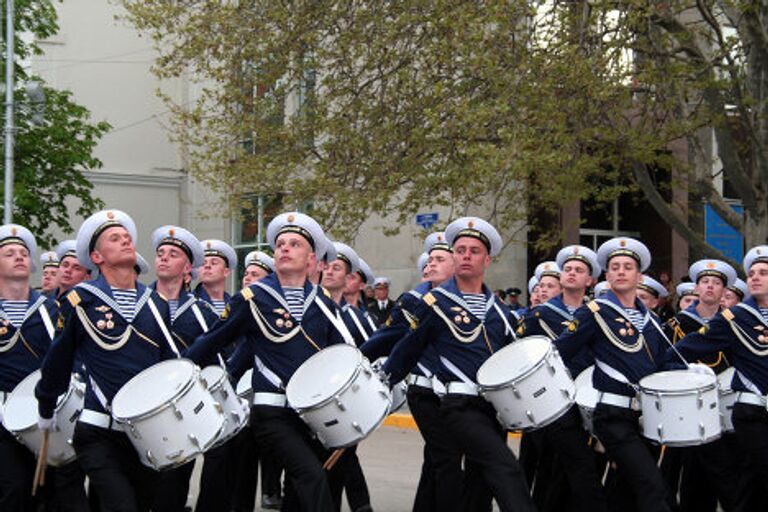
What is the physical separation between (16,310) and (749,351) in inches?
185

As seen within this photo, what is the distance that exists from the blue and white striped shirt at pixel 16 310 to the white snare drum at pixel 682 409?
3.94 m

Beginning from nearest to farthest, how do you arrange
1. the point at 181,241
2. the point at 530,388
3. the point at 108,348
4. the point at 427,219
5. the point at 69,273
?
the point at 108,348 < the point at 530,388 < the point at 181,241 < the point at 69,273 < the point at 427,219

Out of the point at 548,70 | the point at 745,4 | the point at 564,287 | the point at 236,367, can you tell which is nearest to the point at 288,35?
the point at 548,70

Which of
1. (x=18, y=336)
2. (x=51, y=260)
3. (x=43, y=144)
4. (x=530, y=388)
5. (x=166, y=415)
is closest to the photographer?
(x=166, y=415)

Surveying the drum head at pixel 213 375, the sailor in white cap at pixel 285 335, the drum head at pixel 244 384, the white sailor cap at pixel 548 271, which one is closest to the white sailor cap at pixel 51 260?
the drum head at pixel 244 384

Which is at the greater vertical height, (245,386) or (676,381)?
(676,381)

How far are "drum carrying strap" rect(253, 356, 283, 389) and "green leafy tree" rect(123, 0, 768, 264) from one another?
7952mm

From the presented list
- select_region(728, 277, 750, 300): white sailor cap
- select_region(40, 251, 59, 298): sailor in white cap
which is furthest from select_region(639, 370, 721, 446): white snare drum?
select_region(40, 251, 59, 298): sailor in white cap

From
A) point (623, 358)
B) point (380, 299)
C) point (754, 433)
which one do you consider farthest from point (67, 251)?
point (380, 299)

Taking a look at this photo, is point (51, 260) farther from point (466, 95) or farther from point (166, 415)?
point (466, 95)

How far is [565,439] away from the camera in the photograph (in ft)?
32.1

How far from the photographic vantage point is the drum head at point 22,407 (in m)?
8.84

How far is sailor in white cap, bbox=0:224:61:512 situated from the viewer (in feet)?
29.2

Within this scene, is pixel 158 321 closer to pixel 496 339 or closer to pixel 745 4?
pixel 496 339
